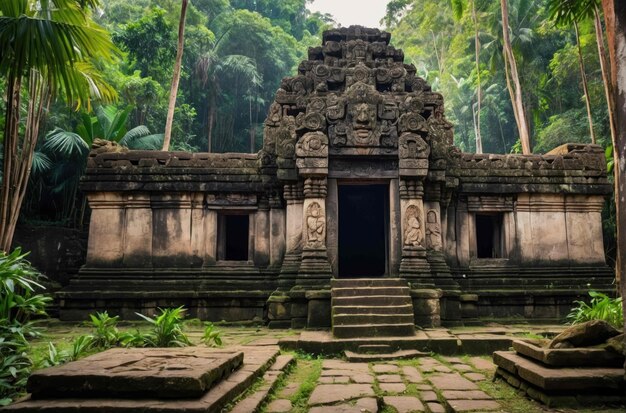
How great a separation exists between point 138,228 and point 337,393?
7.06 meters

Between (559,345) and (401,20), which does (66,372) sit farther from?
(401,20)

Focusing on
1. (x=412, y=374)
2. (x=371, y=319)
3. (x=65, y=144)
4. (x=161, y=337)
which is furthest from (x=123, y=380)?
(x=65, y=144)

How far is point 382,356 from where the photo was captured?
6535 millimetres

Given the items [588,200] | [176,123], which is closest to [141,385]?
[588,200]

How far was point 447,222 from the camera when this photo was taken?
33.6 ft

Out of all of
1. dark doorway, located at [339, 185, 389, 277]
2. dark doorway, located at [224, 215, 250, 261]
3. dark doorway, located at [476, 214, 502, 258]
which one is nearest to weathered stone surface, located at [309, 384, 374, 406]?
dark doorway, located at [476, 214, 502, 258]

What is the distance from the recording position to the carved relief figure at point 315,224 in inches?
355

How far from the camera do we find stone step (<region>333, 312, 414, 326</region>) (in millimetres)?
7451

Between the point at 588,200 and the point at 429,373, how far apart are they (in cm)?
717

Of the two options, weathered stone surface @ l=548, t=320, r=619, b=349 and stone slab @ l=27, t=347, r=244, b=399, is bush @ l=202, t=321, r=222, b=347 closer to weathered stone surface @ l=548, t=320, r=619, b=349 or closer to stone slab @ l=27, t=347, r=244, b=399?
stone slab @ l=27, t=347, r=244, b=399

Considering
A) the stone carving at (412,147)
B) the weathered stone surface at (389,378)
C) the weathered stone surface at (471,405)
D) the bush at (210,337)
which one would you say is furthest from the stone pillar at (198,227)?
the weathered stone surface at (471,405)

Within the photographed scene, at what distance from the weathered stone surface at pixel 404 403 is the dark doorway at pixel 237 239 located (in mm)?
8025

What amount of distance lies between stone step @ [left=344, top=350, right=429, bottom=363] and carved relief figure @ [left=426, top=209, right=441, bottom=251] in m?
3.08

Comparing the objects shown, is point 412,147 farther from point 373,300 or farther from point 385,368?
point 385,368
